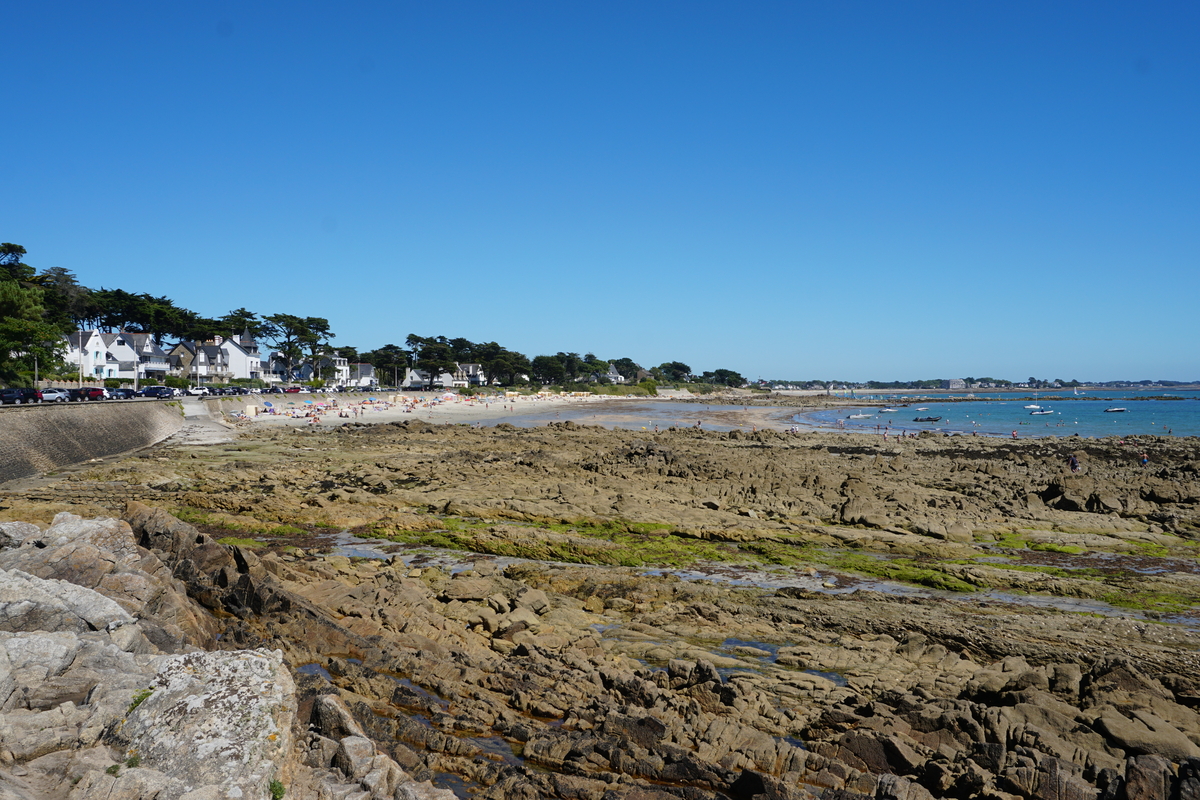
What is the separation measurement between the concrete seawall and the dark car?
168 inches

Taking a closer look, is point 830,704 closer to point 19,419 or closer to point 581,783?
point 581,783

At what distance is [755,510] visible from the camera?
76.4 feet

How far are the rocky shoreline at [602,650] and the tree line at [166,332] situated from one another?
40.9 metres

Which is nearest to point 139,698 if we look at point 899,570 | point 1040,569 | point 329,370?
point 899,570

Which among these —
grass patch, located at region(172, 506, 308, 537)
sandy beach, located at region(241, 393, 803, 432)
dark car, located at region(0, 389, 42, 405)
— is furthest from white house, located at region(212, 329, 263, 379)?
grass patch, located at region(172, 506, 308, 537)

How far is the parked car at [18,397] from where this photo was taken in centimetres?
4255

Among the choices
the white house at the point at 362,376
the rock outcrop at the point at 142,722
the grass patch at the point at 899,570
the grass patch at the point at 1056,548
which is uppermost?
the white house at the point at 362,376

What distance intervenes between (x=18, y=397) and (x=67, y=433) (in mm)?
12448

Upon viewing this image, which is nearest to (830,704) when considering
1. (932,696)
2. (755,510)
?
(932,696)

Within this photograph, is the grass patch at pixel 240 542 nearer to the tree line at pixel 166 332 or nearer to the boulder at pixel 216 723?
the boulder at pixel 216 723

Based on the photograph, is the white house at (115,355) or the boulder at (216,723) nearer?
the boulder at (216,723)

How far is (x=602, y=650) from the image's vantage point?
11.1m

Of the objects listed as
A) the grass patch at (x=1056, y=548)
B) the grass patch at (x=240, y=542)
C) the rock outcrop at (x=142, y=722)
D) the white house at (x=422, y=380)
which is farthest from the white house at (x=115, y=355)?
the grass patch at (x=1056, y=548)

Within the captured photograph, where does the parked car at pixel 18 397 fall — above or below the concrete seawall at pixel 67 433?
above
